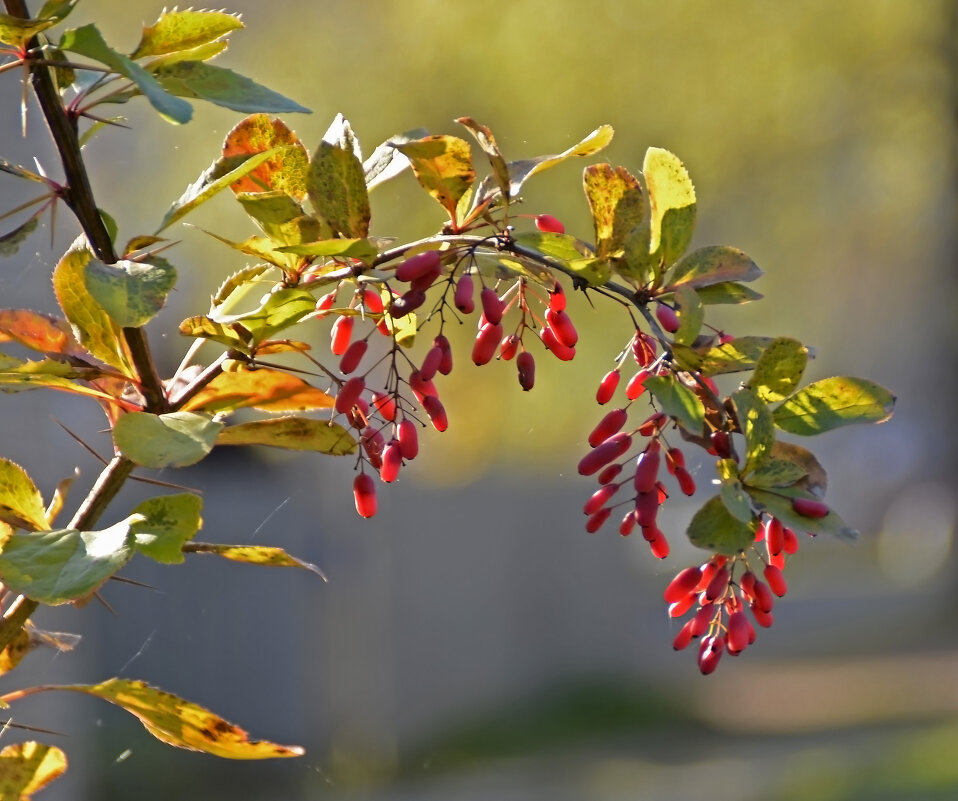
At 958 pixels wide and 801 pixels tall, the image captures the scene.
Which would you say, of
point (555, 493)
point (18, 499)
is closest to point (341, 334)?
point (18, 499)

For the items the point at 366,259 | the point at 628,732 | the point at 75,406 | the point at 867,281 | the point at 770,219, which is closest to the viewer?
the point at 366,259

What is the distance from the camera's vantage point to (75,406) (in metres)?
2.53

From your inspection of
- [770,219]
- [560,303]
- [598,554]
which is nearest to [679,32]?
[770,219]

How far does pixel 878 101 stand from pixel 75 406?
2.80m

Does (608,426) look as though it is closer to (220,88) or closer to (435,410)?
(435,410)

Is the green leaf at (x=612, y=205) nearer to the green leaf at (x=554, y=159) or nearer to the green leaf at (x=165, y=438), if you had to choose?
the green leaf at (x=554, y=159)

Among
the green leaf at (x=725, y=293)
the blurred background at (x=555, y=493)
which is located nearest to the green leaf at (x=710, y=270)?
the green leaf at (x=725, y=293)

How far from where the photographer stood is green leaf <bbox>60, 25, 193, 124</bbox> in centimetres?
28

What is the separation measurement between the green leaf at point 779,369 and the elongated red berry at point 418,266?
100 mm

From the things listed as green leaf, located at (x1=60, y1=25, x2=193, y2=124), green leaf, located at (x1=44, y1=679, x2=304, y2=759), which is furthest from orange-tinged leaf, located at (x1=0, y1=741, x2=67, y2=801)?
green leaf, located at (x1=60, y1=25, x2=193, y2=124)

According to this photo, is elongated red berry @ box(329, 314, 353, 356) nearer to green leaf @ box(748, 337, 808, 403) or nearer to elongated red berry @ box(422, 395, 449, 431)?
elongated red berry @ box(422, 395, 449, 431)

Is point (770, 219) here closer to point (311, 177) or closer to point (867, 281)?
point (867, 281)

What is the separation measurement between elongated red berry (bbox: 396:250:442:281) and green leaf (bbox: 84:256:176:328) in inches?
2.5

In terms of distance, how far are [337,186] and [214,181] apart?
3cm
